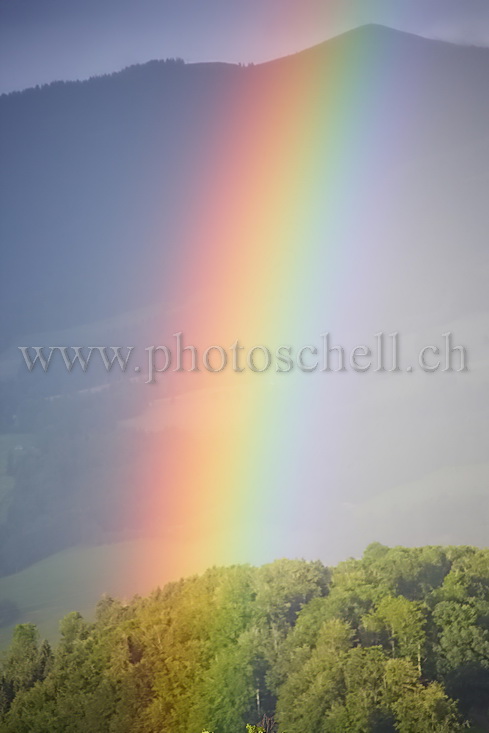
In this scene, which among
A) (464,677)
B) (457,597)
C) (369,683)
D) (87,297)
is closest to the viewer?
(369,683)

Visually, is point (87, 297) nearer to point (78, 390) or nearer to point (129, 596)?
point (78, 390)

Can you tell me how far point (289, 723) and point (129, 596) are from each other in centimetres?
415

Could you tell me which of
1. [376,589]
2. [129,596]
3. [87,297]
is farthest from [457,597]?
[87,297]

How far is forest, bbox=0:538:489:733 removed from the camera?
1572 cm

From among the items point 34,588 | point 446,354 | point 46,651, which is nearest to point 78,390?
point 34,588

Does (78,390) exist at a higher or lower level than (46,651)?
higher

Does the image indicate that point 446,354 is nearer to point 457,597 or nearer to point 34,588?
point 457,597

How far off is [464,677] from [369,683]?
2.28 metres

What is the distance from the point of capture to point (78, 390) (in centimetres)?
2153

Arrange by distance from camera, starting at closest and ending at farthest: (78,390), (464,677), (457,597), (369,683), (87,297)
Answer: (369,683)
(464,677)
(457,597)
(78,390)
(87,297)

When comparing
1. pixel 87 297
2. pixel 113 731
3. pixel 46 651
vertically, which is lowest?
pixel 113 731

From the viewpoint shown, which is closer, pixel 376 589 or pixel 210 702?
pixel 210 702

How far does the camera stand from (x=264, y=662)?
16.8 meters

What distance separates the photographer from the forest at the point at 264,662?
1572 centimetres
